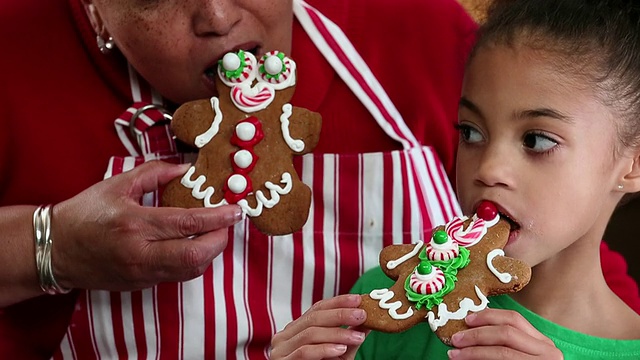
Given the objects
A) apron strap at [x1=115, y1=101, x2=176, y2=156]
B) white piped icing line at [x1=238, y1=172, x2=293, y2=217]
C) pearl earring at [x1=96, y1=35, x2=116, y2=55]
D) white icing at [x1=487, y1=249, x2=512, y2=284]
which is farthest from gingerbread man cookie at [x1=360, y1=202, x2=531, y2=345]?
pearl earring at [x1=96, y1=35, x2=116, y2=55]

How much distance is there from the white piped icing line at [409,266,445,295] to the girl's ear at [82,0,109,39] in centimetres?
66

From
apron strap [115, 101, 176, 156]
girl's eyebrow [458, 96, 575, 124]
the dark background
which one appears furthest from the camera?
the dark background

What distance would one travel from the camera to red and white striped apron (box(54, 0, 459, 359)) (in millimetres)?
1546

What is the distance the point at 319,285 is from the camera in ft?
5.20

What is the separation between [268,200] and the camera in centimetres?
143

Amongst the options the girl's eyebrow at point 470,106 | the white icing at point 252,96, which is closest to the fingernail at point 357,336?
the girl's eyebrow at point 470,106

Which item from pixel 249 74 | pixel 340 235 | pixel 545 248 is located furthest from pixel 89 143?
pixel 545 248

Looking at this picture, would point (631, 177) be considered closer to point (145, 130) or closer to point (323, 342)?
point (323, 342)

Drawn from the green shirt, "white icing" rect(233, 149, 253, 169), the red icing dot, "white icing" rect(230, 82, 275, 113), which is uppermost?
"white icing" rect(230, 82, 275, 113)

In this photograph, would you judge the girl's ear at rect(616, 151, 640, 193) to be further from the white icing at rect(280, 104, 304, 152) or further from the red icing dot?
the white icing at rect(280, 104, 304, 152)

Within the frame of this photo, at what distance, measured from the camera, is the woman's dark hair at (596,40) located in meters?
1.25

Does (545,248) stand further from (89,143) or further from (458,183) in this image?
(89,143)

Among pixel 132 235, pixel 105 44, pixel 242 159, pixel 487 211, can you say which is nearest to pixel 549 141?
pixel 487 211

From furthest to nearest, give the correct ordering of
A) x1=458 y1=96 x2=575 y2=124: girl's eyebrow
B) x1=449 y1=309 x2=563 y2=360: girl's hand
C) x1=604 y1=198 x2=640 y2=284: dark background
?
x1=604 y1=198 x2=640 y2=284: dark background
x1=458 y1=96 x2=575 y2=124: girl's eyebrow
x1=449 y1=309 x2=563 y2=360: girl's hand
